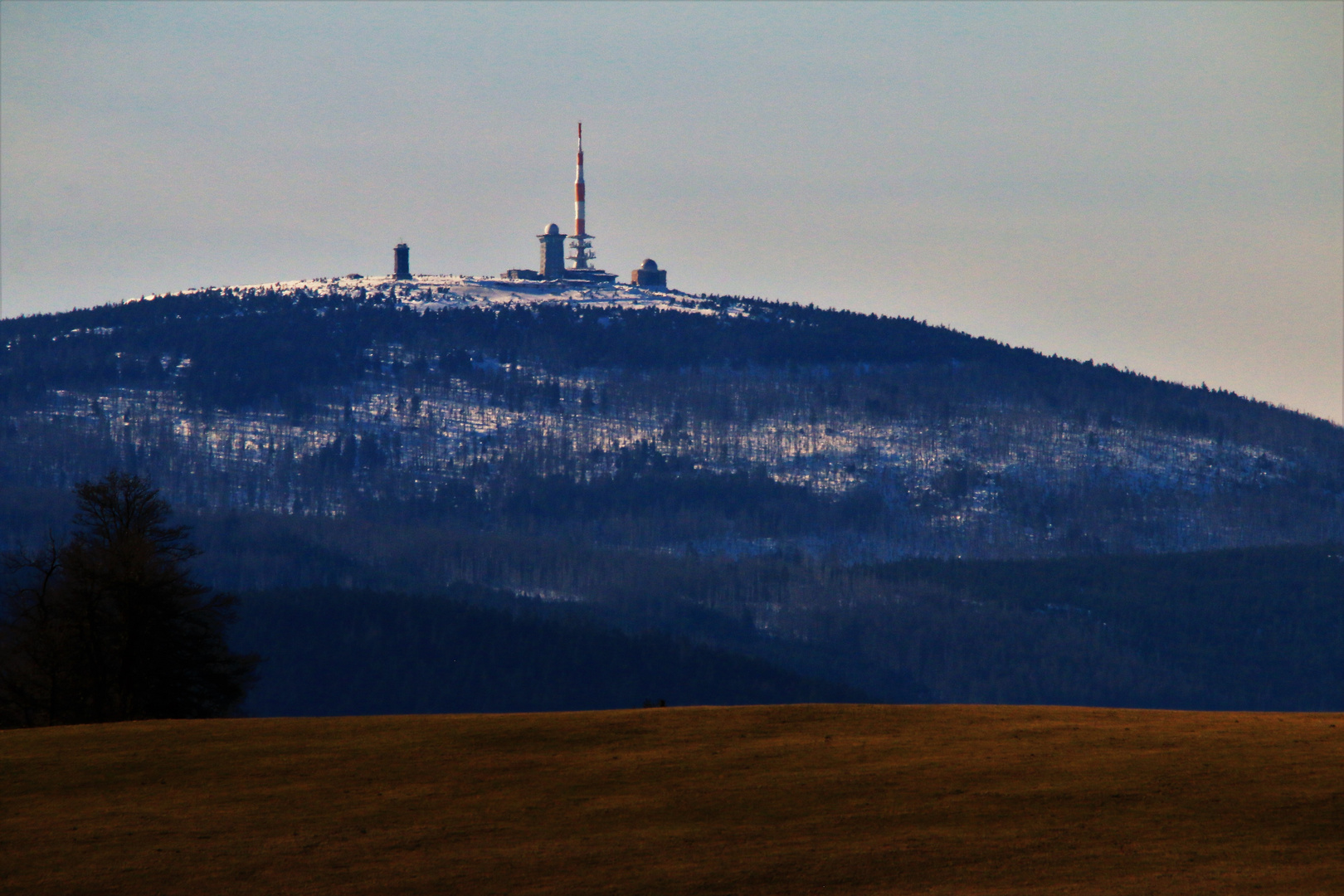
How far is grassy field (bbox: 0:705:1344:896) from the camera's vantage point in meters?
33.8

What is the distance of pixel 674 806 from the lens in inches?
1502

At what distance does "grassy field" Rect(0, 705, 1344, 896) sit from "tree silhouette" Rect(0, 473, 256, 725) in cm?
1149

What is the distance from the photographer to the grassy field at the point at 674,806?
33.8m

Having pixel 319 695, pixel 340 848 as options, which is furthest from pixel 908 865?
pixel 319 695

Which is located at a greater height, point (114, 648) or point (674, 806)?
point (114, 648)

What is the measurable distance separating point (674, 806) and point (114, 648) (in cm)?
2629

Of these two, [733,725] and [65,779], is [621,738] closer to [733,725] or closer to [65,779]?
[733,725]

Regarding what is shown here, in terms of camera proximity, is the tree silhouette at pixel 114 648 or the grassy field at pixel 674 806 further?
the tree silhouette at pixel 114 648

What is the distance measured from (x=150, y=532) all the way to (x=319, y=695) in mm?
136996

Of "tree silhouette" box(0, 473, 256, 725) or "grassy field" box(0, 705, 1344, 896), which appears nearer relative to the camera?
"grassy field" box(0, 705, 1344, 896)

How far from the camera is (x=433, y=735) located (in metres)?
44.2

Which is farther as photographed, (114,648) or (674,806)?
(114,648)

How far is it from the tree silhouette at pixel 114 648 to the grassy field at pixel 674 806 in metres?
11.5

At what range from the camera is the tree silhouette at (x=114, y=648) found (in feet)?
184
